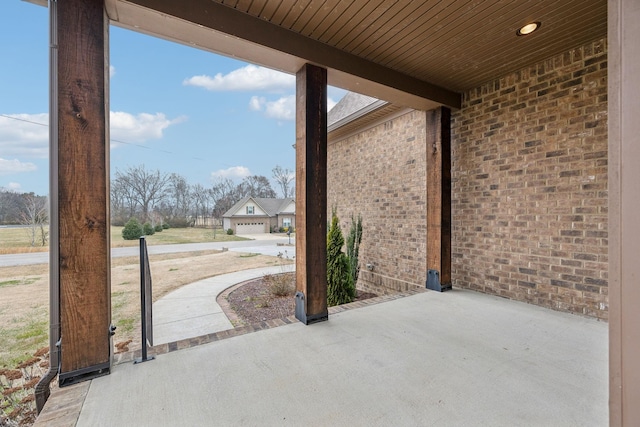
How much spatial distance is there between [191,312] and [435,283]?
4548 mm

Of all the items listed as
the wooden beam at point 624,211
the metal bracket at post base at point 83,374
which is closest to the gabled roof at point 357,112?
the wooden beam at point 624,211

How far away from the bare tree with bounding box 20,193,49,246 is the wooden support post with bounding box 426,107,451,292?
184 inches

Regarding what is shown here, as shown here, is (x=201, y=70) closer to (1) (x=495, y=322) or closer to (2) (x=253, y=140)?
(2) (x=253, y=140)

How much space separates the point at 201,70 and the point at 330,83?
19.0 feet

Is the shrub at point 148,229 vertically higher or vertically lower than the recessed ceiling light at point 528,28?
lower

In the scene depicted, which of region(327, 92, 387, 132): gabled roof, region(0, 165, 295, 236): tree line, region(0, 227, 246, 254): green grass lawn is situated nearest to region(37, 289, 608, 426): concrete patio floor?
region(0, 227, 246, 254): green grass lawn

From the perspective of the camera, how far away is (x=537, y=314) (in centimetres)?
354

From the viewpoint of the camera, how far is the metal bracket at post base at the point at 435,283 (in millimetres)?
4562

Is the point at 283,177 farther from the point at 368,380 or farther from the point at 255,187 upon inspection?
the point at 368,380

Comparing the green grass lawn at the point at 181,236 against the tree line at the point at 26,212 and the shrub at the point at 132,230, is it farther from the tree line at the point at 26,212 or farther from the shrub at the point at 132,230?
the tree line at the point at 26,212

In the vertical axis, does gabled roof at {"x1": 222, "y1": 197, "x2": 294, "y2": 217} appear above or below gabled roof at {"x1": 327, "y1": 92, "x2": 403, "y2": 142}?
below

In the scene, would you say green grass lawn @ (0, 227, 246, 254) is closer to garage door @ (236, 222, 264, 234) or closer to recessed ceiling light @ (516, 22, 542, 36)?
garage door @ (236, 222, 264, 234)

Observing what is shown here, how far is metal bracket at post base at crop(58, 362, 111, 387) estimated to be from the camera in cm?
213

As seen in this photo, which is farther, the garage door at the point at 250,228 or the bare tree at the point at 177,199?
the garage door at the point at 250,228
